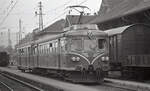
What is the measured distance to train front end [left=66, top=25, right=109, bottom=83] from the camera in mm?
19250

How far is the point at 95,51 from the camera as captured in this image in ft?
64.6

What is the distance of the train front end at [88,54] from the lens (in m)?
19.2

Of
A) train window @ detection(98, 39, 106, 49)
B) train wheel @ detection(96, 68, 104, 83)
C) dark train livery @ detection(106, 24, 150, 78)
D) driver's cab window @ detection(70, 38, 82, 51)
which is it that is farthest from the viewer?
dark train livery @ detection(106, 24, 150, 78)

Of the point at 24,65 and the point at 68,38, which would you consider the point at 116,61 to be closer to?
the point at 68,38

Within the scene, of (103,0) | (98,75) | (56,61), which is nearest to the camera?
(98,75)

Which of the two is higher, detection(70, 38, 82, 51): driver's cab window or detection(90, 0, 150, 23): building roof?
detection(90, 0, 150, 23): building roof

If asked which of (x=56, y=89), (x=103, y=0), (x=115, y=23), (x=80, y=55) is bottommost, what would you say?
(x=56, y=89)

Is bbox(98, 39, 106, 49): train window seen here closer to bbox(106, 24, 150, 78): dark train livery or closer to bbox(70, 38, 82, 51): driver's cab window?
bbox(70, 38, 82, 51): driver's cab window

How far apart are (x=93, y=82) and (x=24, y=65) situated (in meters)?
→ 16.7

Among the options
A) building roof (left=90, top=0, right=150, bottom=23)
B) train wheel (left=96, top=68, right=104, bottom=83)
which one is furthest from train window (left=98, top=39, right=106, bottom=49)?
building roof (left=90, top=0, right=150, bottom=23)

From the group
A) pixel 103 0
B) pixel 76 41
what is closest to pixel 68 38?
pixel 76 41

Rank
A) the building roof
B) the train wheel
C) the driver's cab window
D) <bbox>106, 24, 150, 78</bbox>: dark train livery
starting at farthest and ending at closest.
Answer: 1. the building roof
2. <bbox>106, 24, 150, 78</bbox>: dark train livery
3. the driver's cab window
4. the train wheel

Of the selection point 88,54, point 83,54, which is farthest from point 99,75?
point 83,54

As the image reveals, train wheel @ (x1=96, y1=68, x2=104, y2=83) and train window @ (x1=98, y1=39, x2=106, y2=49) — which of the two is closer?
train wheel @ (x1=96, y1=68, x2=104, y2=83)
